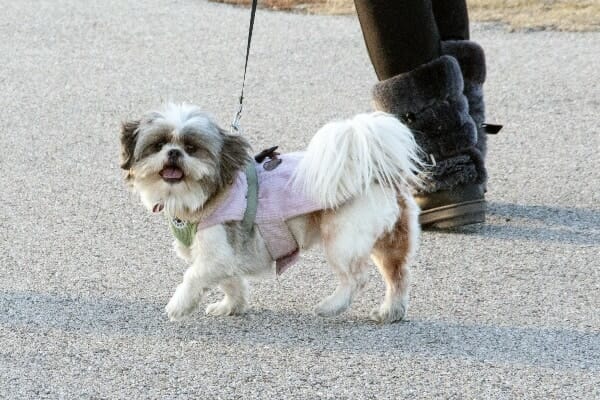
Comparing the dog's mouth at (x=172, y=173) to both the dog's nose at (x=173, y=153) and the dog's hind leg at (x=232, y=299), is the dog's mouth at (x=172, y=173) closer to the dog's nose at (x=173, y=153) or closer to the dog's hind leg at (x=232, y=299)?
the dog's nose at (x=173, y=153)

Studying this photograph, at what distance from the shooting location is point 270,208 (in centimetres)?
441

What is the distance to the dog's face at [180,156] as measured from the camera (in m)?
4.20

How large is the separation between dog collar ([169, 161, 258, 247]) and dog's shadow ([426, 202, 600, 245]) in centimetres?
142

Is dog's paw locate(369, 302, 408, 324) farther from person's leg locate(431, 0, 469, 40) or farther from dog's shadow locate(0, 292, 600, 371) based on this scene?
person's leg locate(431, 0, 469, 40)

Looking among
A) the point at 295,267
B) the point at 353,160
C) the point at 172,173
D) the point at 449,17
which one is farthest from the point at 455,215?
the point at 172,173

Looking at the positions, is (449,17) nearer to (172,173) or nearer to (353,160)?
(353,160)

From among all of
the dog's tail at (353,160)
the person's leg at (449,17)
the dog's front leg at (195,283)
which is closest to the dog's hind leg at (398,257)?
the dog's tail at (353,160)

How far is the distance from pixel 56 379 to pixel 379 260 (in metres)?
1.29

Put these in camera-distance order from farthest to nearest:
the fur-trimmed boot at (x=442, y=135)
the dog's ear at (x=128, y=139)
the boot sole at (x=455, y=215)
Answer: the boot sole at (x=455, y=215), the fur-trimmed boot at (x=442, y=135), the dog's ear at (x=128, y=139)

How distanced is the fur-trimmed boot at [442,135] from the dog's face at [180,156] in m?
1.16

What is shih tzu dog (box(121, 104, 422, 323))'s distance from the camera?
13.9ft

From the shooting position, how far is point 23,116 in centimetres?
771

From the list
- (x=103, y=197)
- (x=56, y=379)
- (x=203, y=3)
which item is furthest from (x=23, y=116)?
(x=56, y=379)

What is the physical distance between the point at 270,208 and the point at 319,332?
18.8 inches
